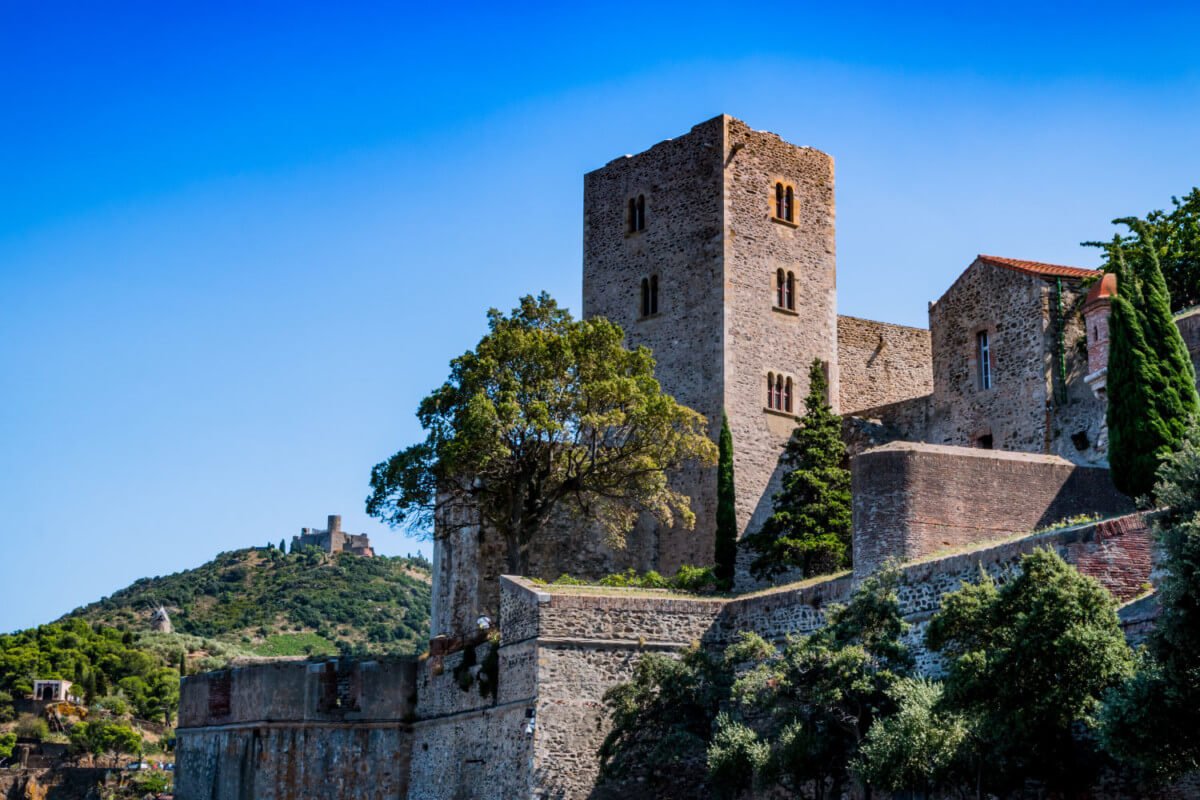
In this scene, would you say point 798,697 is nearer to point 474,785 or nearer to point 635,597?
point 635,597

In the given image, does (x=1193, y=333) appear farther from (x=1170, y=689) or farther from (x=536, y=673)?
(x=1170, y=689)

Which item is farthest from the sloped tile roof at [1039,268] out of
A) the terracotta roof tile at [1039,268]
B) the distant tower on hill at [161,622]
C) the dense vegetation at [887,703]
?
the distant tower on hill at [161,622]

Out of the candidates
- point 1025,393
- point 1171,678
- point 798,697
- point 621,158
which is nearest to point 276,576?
point 621,158

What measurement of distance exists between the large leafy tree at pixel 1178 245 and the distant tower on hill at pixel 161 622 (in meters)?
65.5

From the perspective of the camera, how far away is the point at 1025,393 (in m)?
38.5

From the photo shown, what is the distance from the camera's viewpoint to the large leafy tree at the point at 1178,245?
38812 millimetres

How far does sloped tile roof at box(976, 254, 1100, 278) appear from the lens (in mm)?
38750

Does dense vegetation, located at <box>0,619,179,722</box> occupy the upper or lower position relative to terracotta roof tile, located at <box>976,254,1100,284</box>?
lower

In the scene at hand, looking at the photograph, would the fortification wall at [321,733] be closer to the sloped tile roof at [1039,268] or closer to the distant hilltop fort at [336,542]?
the sloped tile roof at [1039,268]

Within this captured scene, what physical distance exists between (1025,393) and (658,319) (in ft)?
33.2

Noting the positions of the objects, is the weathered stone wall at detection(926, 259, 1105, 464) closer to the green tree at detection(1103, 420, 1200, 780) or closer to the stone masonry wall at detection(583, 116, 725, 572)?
the stone masonry wall at detection(583, 116, 725, 572)

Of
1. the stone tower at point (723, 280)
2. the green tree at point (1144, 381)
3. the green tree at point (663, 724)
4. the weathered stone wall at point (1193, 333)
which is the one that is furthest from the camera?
the stone tower at point (723, 280)

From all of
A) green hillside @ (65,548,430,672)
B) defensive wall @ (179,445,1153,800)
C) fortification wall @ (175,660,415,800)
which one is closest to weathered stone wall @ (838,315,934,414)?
defensive wall @ (179,445,1153,800)

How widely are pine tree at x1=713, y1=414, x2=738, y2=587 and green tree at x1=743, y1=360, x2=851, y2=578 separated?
0.47 m
